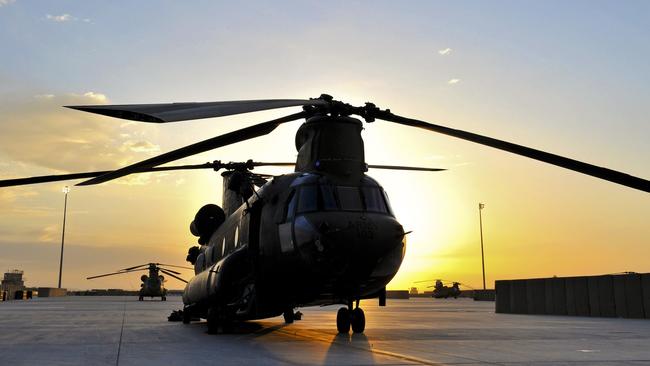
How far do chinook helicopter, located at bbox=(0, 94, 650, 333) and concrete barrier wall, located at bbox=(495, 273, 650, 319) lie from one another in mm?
16229

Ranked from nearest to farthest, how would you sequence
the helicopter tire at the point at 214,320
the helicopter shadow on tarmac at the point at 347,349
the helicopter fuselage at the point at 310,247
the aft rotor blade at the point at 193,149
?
the helicopter shadow on tarmac at the point at 347,349 → the aft rotor blade at the point at 193,149 → the helicopter fuselage at the point at 310,247 → the helicopter tire at the point at 214,320

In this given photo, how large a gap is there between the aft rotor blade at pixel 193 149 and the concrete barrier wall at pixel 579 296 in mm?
20230

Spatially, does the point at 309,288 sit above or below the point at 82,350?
above

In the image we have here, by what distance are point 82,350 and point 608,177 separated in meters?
9.30

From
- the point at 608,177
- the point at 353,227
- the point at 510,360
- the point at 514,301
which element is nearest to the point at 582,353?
the point at 510,360

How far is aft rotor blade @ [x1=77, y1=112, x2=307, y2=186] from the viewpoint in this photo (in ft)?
32.2

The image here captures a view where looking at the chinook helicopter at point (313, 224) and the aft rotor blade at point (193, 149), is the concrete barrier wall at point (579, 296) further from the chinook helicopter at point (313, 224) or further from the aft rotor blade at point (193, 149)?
the aft rotor blade at point (193, 149)

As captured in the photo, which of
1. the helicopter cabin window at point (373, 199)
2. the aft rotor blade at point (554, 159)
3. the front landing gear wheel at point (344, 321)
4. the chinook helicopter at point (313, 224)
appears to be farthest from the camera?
the front landing gear wheel at point (344, 321)

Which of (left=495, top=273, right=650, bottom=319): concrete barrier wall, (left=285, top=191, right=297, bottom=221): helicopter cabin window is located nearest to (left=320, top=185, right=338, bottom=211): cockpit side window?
(left=285, top=191, right=297, bottom=221): helicopter cabin window

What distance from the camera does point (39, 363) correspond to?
8867 mm

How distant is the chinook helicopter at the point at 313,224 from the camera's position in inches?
449

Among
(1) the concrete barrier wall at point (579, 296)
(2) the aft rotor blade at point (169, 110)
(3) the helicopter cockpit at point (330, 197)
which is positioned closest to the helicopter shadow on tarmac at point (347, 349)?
(3) the helicopter cockpit at point (330, 197)

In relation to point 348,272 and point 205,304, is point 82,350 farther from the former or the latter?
point 205,304

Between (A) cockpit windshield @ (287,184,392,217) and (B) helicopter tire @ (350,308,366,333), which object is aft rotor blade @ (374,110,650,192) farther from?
(B) helicopter tire @ (350,308,366,333)
